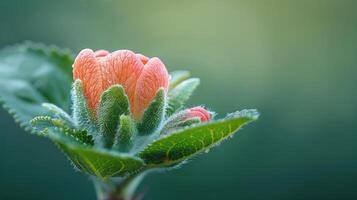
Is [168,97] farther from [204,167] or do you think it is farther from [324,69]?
[324,69]

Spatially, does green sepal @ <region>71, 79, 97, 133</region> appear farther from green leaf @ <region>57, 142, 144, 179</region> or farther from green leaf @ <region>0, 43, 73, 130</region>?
green leaf @ <region>0, 43, 73, 130</region>

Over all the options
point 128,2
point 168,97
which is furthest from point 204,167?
point 168,97

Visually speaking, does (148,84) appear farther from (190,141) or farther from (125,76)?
(190,141)

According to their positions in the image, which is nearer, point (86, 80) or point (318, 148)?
point (86, 80)

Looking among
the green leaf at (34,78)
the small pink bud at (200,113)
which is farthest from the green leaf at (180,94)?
the green leaf at (34,78)

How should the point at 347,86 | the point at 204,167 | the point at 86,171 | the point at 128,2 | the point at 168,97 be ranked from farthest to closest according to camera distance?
the point at 128,2, the point at 347,86, the point at 204,167, the point at 168,97, the point at 86,171

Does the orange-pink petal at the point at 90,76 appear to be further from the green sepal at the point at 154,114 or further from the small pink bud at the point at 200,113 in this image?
the small pink bud at the point at 200,113
